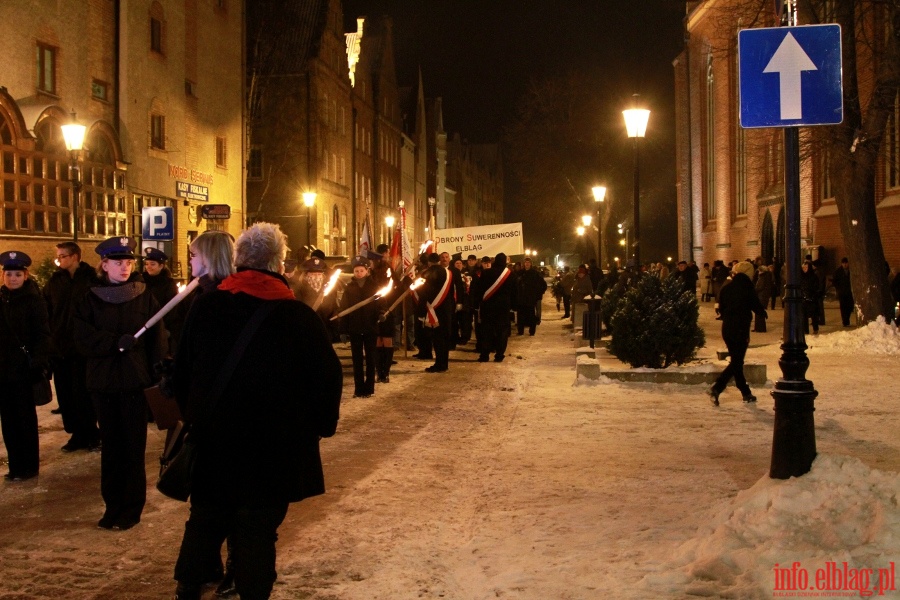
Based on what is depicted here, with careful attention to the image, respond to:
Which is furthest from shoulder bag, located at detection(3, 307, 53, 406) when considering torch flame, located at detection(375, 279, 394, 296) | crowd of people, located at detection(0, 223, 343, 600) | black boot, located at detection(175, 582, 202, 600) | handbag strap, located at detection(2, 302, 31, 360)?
torch flame, located at detection(375, 279, 394, 296)

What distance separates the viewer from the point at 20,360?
25.6 feet

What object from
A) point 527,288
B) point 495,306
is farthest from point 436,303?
point 527,288

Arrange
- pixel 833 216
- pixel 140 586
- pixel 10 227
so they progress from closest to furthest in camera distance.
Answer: pixel 140 586 < pixel 10 227 < pixel 833 216

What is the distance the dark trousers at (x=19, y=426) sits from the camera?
7.87 m

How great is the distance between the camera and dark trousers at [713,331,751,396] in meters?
11.2

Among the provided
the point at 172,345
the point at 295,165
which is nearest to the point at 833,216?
the point at 295,165

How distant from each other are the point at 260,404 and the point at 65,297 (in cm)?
664

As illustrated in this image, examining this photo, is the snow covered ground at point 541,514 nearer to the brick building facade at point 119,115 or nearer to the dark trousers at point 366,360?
the dark trousers at point 366,360

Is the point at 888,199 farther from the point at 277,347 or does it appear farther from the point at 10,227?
the point at 277,347

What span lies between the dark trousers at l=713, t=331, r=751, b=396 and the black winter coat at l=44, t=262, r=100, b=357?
7108 mm

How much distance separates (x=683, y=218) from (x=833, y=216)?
2680cm

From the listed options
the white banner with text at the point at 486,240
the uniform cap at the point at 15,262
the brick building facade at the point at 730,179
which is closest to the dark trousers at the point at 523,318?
the white banner with text at the point at 486,240

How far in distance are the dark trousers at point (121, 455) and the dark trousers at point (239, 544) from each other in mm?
2315

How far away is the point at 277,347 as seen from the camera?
4129 mm
